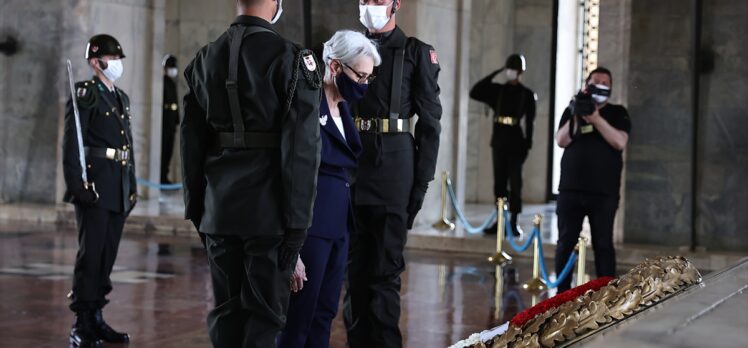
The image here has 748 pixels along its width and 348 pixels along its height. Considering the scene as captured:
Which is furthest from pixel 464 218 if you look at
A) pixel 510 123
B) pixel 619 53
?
pixel 619 53

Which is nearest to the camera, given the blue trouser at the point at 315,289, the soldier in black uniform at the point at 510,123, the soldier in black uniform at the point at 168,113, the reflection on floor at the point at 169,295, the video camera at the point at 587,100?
the blue trouser at the point at 315,289

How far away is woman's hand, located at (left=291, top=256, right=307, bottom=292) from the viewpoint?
4.94 m

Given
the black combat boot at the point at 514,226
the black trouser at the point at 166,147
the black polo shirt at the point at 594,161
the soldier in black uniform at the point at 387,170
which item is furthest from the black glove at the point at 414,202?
the black trouser at the point at 166,147

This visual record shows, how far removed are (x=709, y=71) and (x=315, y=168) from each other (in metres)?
8.03

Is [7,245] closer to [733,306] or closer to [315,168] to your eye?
[315,168]

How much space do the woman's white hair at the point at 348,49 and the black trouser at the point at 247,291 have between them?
1049mm

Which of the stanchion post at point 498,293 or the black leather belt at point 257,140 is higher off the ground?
the black leather belt at point 257,140

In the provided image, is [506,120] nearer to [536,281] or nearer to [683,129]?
[683,129]

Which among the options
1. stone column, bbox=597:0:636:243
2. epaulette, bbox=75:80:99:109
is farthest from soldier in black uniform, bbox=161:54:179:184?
epaulette, bbox=75:80:99:109

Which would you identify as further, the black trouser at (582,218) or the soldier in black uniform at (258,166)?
the black trouser at (582,218)

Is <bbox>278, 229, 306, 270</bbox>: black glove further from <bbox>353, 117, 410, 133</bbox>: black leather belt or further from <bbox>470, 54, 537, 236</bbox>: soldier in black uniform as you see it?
<bbox>470, 54, 537, 236</bbox>: soldier in black uniform

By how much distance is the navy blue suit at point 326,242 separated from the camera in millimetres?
5211

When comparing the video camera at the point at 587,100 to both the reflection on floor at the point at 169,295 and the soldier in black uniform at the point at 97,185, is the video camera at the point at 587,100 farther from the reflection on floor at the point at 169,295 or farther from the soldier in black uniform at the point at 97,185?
the soldier in black uniform at the point at 97,185

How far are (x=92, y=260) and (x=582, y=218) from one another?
3.53m
